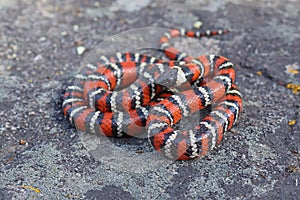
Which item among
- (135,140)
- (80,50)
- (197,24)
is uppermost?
(197,24)

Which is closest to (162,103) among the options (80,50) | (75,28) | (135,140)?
(135,140)

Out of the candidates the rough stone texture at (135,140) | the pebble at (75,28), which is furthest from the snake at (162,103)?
the pebble at (75,28)

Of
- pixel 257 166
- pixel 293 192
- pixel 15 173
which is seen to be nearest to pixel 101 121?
pixel 15 173

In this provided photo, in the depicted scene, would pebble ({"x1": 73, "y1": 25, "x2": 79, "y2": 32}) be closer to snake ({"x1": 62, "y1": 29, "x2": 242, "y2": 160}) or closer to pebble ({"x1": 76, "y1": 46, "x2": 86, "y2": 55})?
pebble ({"x1": 76, "y1": 46, "x2": 86, "y2": 55})

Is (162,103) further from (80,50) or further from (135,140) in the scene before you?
(80,50)

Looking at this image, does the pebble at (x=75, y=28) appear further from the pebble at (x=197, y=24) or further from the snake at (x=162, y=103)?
the pebble at (x=197, y=24)

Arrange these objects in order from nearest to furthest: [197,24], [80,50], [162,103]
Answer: [162,103]
[80,50]
[197,24]

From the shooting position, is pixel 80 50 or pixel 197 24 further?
pixel 197 24
